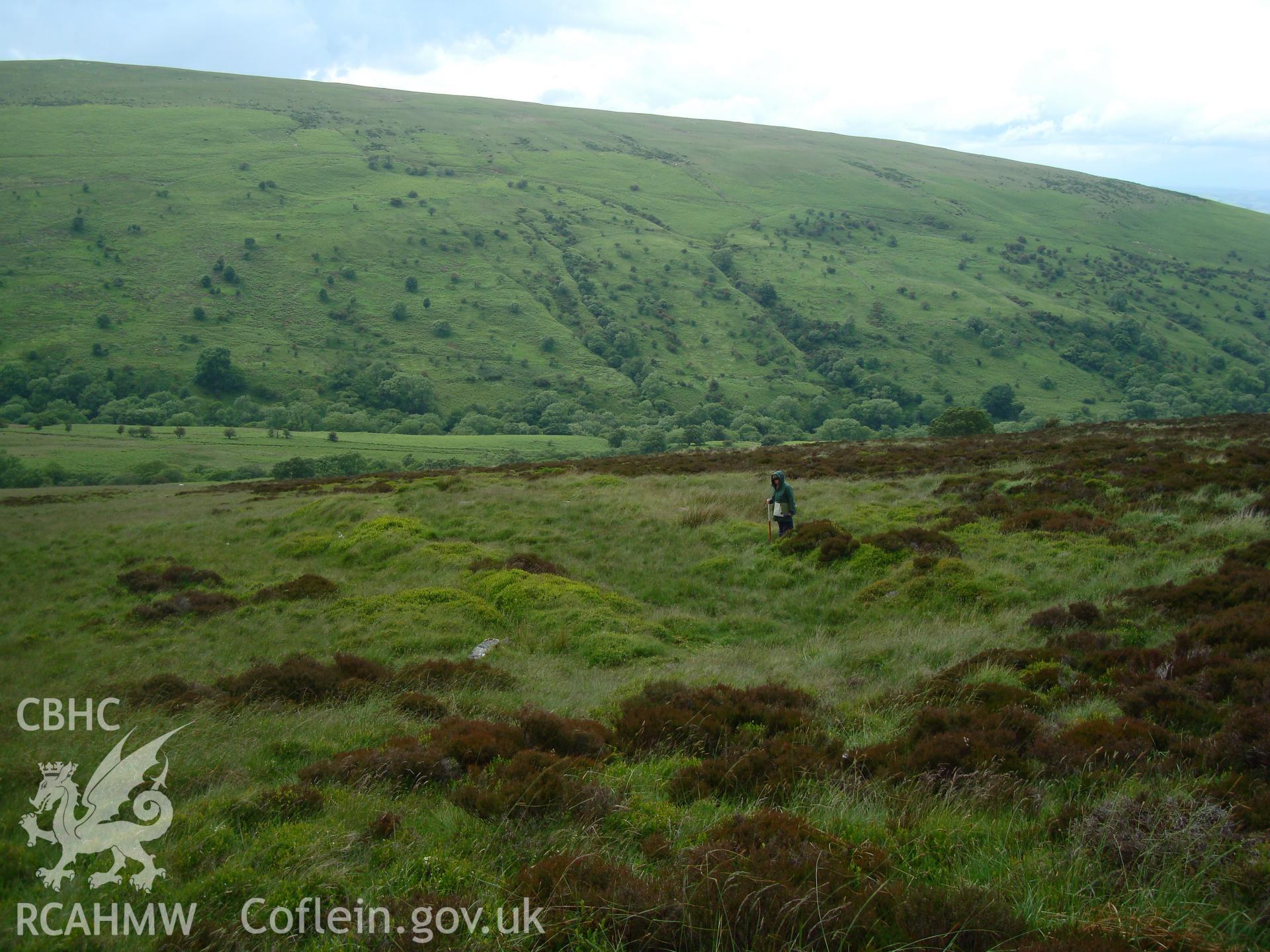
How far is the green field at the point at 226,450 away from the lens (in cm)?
6234

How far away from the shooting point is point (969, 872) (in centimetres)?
472

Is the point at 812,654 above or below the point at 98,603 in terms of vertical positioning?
above

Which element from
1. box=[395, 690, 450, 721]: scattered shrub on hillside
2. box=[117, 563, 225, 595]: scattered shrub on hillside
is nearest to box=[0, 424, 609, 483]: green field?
box=[117, 563, 225, 595]: scattered shrub on hillside

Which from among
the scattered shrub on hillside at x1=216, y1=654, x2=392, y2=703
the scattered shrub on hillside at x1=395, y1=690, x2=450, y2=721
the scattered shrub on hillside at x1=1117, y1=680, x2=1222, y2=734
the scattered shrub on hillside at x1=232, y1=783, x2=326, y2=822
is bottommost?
the scattered shrub on hillside at x1=216, y1=654, x2=392, y2=703

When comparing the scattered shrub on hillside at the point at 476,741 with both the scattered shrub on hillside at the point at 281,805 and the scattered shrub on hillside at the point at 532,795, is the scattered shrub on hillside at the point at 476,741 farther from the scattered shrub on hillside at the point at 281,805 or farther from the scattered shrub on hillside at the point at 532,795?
the scattered shrub on hillside at the point at 281,805

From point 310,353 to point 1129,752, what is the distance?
14059 centimetres

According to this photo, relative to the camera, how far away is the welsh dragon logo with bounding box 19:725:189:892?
4.90m

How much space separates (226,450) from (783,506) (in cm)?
7758

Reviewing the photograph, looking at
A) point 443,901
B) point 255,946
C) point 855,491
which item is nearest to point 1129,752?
point 443,901

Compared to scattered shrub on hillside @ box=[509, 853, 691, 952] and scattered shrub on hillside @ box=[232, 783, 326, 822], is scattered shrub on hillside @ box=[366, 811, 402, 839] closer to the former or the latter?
scattered shrub on hillside @ box=[232, 783, 326, 822]

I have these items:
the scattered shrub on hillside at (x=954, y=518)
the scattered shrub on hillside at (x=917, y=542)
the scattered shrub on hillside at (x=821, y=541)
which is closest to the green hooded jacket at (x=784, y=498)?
the scattered shrub on hillside at (x=821, y=541)

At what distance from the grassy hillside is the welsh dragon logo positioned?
120mm

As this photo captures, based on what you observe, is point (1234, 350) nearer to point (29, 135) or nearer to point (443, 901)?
point (443, 901)

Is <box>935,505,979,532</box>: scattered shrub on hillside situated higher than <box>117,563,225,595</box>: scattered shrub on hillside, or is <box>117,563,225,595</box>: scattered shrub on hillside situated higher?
<box>935,505,979,532</box>: scattered shrub on hillside
